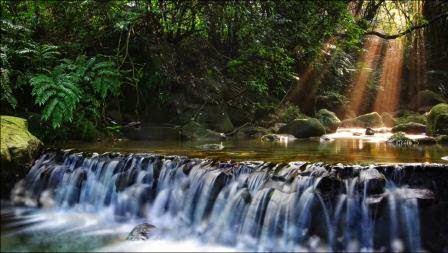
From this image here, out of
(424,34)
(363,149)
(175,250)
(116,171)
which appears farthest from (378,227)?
(424,34)

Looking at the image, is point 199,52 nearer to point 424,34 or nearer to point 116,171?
point 116,171

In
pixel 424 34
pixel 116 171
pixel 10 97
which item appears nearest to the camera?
pixel 116 171

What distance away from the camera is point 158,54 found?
13.0 metres

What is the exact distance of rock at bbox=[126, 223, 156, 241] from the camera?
624 centimetres

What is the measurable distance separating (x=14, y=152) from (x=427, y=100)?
55.1 feet

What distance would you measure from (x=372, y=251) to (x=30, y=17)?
9943 millimetres

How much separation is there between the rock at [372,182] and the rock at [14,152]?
5824 millimetres

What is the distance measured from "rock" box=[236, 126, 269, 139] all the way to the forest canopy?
1.79 feet

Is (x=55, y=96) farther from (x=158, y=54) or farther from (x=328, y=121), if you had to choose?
(x=328, y=121)

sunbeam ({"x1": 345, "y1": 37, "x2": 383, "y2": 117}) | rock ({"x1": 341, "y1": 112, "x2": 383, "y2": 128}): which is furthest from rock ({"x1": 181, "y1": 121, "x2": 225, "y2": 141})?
sunbeam ({"x1": 345, "y1": 37, "x2": 383, "y2": 117})

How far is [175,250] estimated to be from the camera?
19.8 feet

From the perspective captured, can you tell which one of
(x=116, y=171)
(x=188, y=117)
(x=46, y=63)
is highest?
(x=46, y=63)

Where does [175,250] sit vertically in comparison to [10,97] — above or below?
below

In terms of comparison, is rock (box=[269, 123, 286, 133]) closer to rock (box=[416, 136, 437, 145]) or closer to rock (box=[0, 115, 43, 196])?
rock (box=[416, 136, 437, 145])
